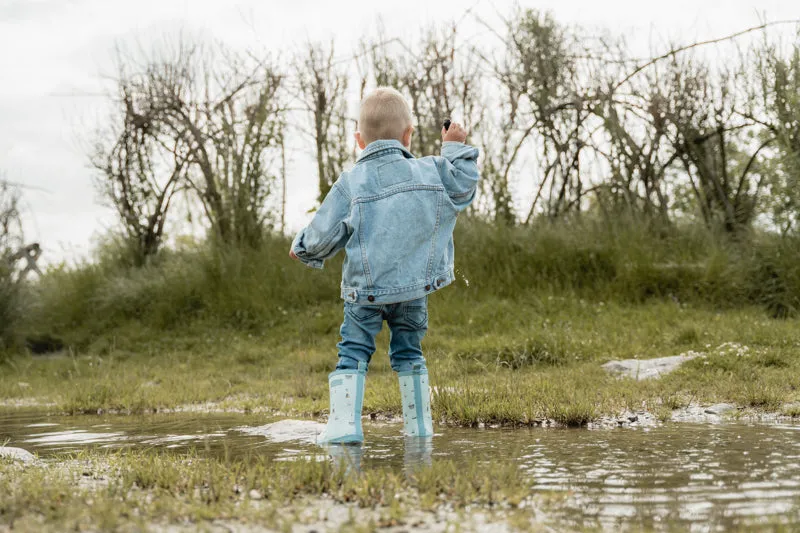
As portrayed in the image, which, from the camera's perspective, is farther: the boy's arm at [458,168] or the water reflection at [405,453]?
the boy's arm at [458,168]

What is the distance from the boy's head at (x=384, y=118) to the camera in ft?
14.0

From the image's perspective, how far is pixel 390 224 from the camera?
4.07m

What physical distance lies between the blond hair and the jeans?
851mm

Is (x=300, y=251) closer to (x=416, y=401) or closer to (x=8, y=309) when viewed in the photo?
(x=416, y=401)

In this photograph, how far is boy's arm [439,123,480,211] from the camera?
4.26 metres

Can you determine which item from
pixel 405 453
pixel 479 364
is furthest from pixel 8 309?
pixel 405 453

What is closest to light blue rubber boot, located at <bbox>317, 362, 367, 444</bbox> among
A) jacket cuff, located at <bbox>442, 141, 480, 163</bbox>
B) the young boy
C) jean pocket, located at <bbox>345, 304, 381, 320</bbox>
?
the young boy

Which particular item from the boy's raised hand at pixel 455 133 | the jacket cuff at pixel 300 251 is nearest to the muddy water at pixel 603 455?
the jacket cuff at pixel 300 251

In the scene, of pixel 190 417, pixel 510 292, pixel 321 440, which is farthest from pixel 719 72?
pixel 321 440

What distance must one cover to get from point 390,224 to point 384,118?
569 mm

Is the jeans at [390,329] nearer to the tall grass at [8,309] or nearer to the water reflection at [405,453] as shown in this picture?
the water reflection at [405,453]

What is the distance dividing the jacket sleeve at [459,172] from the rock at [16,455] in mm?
2362

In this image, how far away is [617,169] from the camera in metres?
11.7

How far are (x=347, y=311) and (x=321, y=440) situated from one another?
2.11 feet
